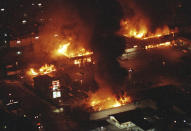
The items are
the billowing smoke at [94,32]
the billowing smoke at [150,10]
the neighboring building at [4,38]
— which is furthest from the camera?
the billowing smoke at [150,10]

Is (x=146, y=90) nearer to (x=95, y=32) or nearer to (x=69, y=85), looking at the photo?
(x=69, y=85)

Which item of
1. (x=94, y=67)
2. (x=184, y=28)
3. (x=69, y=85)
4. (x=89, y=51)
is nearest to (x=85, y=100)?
(x=69, y=85)

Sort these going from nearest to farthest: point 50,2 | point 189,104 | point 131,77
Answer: point 189,104 → point 131,77 → point 50,2

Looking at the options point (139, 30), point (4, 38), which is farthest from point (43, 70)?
point (139, 30)

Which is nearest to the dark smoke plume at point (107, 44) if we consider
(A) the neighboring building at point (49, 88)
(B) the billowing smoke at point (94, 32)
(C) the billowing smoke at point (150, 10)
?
(B) the billowing smoke at point (94, 32)

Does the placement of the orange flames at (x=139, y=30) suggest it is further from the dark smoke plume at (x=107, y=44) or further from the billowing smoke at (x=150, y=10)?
the dark smoke plume at (x=107, y=44)

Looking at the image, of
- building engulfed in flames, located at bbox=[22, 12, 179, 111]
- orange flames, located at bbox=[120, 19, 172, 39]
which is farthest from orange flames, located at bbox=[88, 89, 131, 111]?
orange flames, located at bbox=[120, 19, 172, 39]
